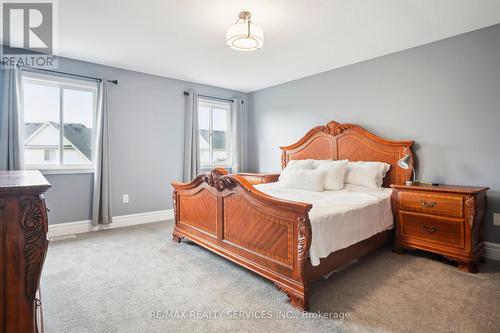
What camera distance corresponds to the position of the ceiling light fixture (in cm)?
227

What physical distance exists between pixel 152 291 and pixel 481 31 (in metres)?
3.96

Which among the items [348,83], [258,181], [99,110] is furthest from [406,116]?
[99,110]

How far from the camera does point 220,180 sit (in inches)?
99.3

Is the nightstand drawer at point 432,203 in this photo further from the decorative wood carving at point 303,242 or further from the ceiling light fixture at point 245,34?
the ceiling light fixture at point 245,34

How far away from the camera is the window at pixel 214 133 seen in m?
5.04

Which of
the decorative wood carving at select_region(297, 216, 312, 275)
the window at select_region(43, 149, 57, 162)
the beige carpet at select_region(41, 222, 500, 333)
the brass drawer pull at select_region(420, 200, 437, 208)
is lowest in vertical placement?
the beige carpet at select_region(41, 222, 500, 333)

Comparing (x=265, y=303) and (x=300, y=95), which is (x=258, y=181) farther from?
(x=265, y=303)

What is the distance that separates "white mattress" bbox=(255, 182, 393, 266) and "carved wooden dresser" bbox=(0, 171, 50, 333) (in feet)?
4.88

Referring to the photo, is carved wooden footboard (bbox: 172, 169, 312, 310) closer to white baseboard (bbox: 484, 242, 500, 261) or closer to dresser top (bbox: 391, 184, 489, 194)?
dresser top (bbox: 391, 184, 489, 194)

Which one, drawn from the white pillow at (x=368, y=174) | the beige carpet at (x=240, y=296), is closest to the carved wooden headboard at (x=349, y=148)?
the white pillow at (x=368, y=174)

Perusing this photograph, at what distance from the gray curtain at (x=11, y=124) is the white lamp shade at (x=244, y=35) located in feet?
8.75

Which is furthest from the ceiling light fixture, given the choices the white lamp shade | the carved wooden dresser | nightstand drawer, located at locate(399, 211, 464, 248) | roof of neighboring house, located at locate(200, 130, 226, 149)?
roof of neighboring house, located at locate(200, 130, 226, 149)

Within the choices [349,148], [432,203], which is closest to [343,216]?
[432,203]

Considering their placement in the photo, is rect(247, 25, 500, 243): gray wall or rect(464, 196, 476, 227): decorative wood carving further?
rect(247, 25, 500, 243): gray wall
